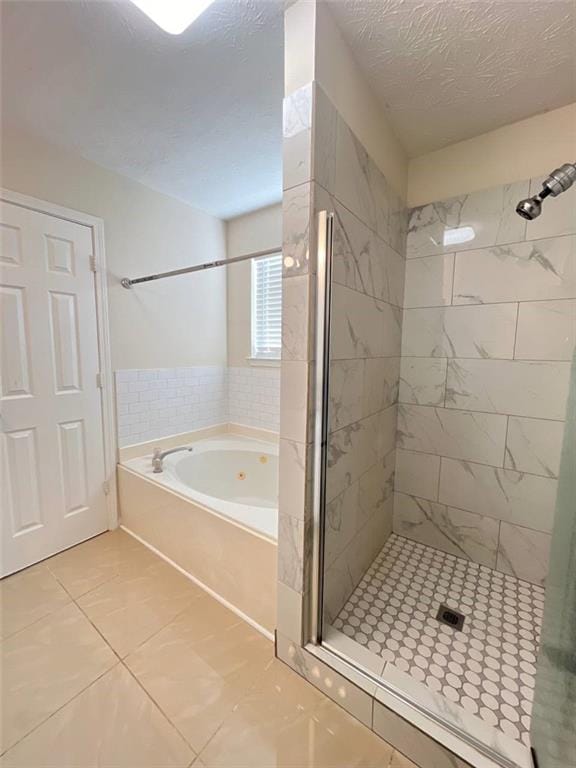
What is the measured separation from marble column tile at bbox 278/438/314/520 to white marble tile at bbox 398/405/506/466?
1.05 m

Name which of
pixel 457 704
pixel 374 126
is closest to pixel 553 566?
pixel 457 704

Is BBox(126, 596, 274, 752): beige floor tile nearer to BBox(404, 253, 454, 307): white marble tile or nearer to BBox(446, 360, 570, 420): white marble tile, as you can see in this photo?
BBox(446, 360, 570, 420): white marble tile

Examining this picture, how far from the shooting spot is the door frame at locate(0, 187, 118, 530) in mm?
1873

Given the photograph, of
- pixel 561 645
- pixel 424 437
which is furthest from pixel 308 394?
pixel 424 437

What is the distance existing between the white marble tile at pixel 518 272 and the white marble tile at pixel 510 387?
34cm

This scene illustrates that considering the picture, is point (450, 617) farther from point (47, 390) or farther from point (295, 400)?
point (47, 390)

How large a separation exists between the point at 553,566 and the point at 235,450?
6.64 ft

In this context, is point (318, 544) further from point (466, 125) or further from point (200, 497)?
point (466, 125)

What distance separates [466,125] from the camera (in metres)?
1.54

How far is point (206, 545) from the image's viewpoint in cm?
164

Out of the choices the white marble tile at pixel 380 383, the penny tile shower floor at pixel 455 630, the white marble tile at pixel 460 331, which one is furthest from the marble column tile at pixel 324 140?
the penny tile shower floor at pixel 455 630

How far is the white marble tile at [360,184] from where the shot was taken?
1178 mm

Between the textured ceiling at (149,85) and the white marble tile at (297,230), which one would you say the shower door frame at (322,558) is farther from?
the textured ceiling at (149,85)

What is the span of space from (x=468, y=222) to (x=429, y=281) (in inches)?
13.2
